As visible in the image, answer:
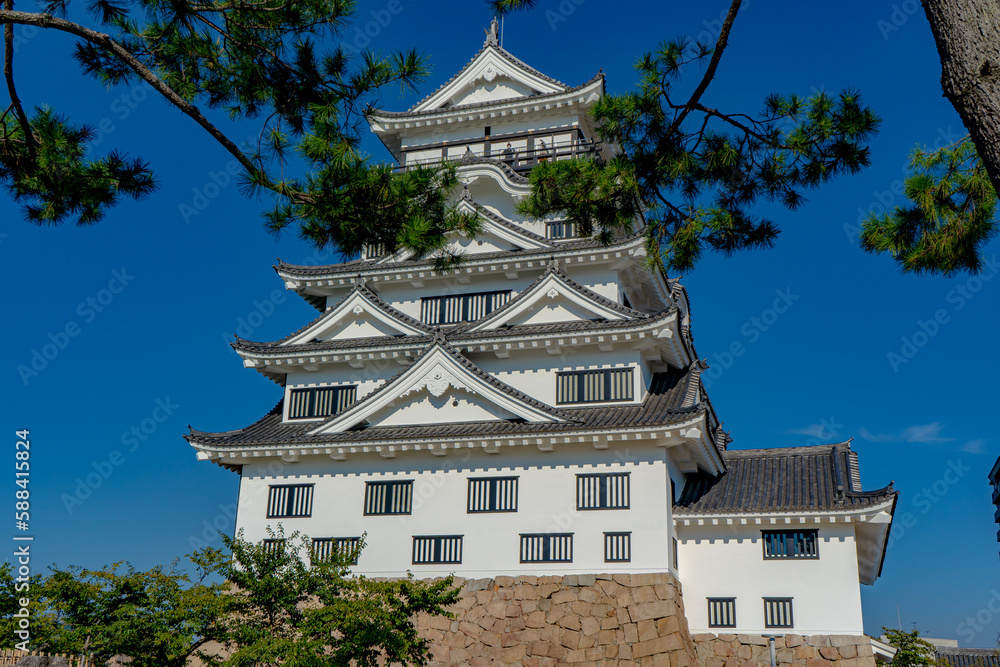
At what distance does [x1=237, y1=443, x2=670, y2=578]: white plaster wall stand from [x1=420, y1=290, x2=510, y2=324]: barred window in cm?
465

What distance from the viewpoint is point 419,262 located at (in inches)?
895

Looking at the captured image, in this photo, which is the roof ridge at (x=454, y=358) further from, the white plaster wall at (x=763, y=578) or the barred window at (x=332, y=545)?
the white plaster wall at (x=763, y=578)

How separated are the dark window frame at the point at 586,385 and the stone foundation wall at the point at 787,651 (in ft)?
18.8

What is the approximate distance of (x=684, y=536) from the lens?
1858 cm

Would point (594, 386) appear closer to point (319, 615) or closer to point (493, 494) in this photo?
point (493, 494)

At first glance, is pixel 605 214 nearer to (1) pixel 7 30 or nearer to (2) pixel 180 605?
(1) pixel 7 30

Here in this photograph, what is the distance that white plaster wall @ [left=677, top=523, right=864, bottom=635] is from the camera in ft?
55.8

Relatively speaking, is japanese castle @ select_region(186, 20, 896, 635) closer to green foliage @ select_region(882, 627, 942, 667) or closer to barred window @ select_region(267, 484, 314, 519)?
barred window @ select_region(267, 484, 314, 519)

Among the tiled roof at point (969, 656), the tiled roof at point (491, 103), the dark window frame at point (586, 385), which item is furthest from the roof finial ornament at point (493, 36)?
the tiled roof at point (969, 656)

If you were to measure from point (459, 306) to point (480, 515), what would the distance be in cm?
649

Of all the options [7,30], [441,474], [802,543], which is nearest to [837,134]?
[7,30]

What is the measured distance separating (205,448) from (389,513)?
513 centimetres

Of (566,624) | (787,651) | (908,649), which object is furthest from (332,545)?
(908,649)

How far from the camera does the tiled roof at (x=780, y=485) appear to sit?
1753 cm
